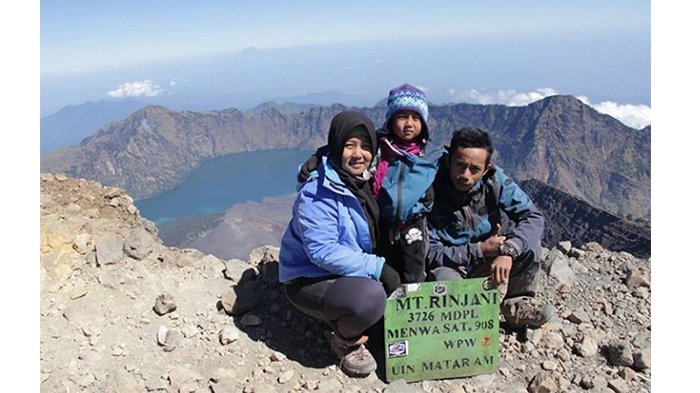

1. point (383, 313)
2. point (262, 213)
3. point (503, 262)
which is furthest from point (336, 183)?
point (262, 213)

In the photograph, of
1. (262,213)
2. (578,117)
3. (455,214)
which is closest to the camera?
(455,214)

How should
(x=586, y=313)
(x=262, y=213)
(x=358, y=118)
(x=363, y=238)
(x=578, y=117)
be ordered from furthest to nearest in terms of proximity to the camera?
(x=578, y=117) < (x=262, y=213) < (x=586, y=313) < (x=363, y=238) < (x=358, y=118)

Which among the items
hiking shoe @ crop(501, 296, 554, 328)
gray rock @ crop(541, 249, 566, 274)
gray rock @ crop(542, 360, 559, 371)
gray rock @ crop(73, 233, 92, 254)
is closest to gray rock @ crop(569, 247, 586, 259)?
gray rock @ crop(541, 249, 566, 274)

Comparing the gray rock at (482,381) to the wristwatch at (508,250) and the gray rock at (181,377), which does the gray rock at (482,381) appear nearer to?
the wristwatch at (508,250)

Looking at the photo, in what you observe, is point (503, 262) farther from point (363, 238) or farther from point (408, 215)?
point (363, 238)

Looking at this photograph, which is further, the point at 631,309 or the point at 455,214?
the point at 631,309

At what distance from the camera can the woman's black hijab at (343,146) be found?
343 centimetres

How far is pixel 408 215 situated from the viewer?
3768mm

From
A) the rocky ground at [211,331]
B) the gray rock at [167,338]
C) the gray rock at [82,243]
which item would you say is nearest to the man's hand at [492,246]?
the rocky ground at [211,331]

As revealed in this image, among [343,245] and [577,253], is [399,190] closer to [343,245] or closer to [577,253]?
[343,245]

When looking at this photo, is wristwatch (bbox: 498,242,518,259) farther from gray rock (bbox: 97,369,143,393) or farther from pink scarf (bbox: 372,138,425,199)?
gray rock (bbox: 97,369,143,393)

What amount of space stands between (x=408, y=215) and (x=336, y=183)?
2.34 ft

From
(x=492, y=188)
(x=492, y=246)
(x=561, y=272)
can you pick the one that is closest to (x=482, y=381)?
(x=492, y=246)

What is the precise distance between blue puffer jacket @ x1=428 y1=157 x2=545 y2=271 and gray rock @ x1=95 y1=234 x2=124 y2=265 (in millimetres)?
3251
